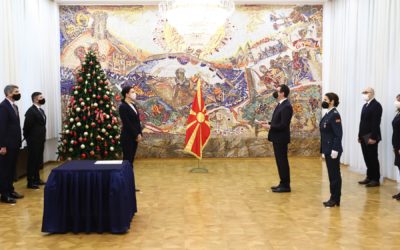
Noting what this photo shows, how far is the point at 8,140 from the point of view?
696 centimetres

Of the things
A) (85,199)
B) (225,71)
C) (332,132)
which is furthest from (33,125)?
(225,71)

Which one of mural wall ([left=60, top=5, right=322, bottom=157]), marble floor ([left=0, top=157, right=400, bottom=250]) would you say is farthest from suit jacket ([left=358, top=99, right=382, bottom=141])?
mural wall ([left=60, top=5, right=322, bottom=157])

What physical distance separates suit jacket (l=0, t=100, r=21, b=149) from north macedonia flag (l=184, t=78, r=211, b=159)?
426 cm

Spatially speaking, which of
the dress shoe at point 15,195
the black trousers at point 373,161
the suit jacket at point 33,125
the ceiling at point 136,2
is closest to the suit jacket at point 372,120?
the black trousers at point 373,161

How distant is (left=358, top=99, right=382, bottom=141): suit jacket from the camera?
8.25m

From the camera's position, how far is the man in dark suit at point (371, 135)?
325 inches

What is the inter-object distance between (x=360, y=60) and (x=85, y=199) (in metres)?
7.54

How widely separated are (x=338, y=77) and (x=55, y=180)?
8474 mm

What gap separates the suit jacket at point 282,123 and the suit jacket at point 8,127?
4.38m

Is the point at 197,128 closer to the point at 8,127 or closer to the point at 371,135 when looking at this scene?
the point at 371,135

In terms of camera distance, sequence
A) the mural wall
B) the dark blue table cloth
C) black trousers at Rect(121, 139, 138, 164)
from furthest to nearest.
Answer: the mural wall
black trousers at Rect(121, 139, 138, 164)
the dark blue table cloth

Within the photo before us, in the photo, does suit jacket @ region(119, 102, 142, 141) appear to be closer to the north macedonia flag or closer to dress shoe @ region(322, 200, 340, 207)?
the north macedonia flag

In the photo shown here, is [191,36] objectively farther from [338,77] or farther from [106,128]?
[338,77]

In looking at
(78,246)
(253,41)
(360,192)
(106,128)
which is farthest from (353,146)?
(78,246)
